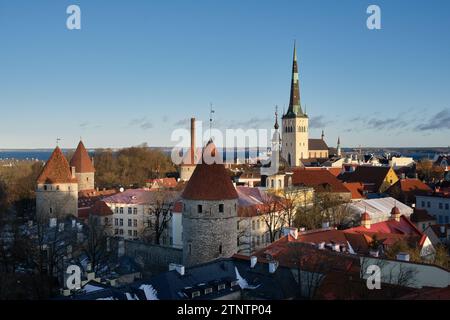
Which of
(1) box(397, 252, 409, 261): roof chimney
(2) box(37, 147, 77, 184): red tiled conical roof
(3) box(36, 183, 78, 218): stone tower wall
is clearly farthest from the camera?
(2) box(37, 147, 77, 184): red tiled conical roof

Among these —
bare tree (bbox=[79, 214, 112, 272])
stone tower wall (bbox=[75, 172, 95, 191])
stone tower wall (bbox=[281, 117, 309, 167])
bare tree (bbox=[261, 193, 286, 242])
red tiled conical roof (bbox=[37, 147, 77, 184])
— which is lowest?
bare tree (bbox=[79, 214, 112, 272])

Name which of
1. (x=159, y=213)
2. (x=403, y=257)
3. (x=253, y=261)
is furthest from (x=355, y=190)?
(x=253, y=261)

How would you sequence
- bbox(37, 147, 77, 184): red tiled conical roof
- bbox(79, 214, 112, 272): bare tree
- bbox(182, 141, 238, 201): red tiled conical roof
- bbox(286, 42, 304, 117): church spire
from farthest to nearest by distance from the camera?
1. bbox(286, 42, 304, 117): church spire
2. bbox(37, 147, 77, 184): red tiled conical roof
3. bbox(79, 214, 112, 272): bare tree
4. bbox(182, 141, 238, 201): red tiled conical roof

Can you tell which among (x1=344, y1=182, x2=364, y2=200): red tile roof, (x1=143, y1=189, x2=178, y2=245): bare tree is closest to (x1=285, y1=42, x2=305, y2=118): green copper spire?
(x1=344, y1=182, x2=364, y2=200): red tile roof

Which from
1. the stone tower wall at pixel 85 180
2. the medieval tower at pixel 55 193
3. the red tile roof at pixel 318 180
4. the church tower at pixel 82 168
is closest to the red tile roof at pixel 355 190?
the red tile roof at pixel 318 180

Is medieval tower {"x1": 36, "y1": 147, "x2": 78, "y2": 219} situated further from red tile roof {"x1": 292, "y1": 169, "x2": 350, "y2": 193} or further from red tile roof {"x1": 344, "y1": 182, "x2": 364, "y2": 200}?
red tile roof {"x1": 344, "y1": 182, "x2": 364, "y2": 200}
